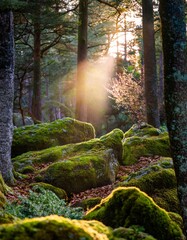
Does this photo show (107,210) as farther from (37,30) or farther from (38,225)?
(37,30)

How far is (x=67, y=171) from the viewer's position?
930 centimetres

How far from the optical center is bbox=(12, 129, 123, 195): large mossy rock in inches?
362

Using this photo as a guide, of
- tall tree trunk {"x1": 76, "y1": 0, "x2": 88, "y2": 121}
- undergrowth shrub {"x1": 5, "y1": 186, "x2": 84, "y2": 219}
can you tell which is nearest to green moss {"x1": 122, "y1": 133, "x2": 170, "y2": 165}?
tall tree trunk {"x1": 76, "y1": 0, "x2": 88, "y2": 121}

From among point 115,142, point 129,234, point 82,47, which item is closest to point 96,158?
point 115,142

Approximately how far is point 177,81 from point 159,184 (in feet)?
10.1

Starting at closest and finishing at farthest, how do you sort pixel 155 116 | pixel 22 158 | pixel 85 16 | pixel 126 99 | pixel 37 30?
pixel 22 158 < pixel 155 116 < pixel 85 16 < pixel 37 30 < pixel 126 99

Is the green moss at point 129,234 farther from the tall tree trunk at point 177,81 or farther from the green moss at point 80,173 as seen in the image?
the green moss at point 80,173

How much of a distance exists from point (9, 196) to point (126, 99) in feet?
45.3

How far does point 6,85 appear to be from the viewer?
834 centimetres

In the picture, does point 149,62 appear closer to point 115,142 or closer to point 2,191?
point 115,142

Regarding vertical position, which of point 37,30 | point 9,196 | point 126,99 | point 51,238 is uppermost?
point 37,30

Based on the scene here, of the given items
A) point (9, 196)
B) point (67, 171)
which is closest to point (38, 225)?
point (9, 196)

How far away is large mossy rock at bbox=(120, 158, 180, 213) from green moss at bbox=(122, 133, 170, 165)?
3785 millimetres

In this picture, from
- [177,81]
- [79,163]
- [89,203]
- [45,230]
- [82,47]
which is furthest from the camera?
[82,47]
